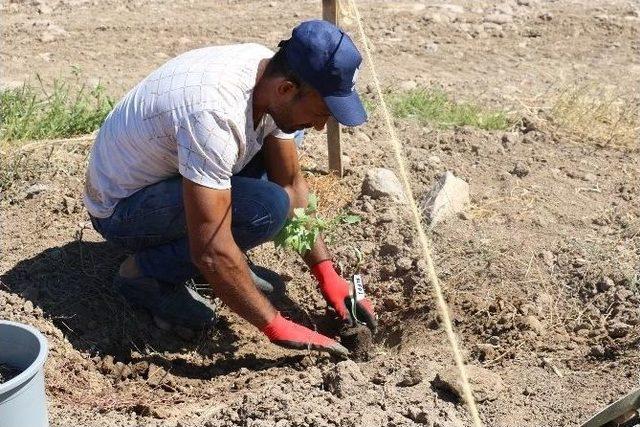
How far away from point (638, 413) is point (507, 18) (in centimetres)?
459

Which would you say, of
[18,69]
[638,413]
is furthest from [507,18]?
[638,413]

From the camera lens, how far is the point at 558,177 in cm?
439

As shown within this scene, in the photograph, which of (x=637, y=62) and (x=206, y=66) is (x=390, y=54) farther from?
(x=206, y=66)

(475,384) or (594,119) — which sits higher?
(475,384)

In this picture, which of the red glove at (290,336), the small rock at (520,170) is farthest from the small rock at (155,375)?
the small rock at (520,170)

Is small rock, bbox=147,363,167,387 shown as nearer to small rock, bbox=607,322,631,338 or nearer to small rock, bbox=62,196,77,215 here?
small rock, bbox=62,196,77,215

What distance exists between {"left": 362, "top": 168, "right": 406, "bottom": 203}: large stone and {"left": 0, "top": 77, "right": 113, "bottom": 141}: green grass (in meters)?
1.45

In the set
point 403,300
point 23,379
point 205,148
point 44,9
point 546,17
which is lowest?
point 546,17

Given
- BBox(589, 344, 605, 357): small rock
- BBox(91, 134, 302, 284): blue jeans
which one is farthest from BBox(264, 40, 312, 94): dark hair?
BBox(589, 344, 605, 357): small rock

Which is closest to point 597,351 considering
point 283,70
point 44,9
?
point 283,70

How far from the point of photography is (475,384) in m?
2.95

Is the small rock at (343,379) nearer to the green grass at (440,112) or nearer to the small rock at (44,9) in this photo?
the green grass at (440,112)

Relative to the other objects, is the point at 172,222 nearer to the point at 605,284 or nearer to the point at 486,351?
the point at 486,351

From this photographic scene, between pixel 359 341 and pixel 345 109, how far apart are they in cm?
95
